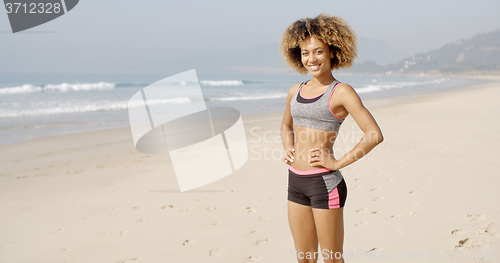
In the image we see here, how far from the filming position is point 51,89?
103 ft

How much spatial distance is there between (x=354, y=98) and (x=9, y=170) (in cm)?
735

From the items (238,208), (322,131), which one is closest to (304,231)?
(322,131)

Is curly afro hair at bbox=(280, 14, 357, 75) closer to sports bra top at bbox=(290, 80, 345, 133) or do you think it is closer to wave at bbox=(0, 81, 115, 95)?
sports bra top at bbox=(290, 80, 345, 133)

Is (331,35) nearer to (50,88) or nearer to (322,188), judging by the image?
(322,188)

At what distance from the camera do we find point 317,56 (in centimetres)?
190

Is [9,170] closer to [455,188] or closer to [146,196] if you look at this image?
[146,196]

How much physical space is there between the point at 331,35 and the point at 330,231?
1110mm

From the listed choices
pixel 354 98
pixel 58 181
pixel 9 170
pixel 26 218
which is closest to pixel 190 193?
pixel 26 218

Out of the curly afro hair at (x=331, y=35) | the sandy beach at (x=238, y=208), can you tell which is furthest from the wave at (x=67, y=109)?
the curly afro hair at (x=331, y=35)

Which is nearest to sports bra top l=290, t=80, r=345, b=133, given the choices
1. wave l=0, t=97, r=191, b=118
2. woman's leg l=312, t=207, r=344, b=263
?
woman's leg l=312, t=207, r=344, b=263

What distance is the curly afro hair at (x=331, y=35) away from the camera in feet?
6.16

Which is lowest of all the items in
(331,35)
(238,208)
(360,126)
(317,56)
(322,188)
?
(238,208)

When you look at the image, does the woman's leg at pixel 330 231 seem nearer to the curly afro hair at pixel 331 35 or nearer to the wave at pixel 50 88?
the curly afro hair at pixel 331 35

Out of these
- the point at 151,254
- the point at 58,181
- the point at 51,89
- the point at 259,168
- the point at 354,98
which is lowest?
the point at 51,89
